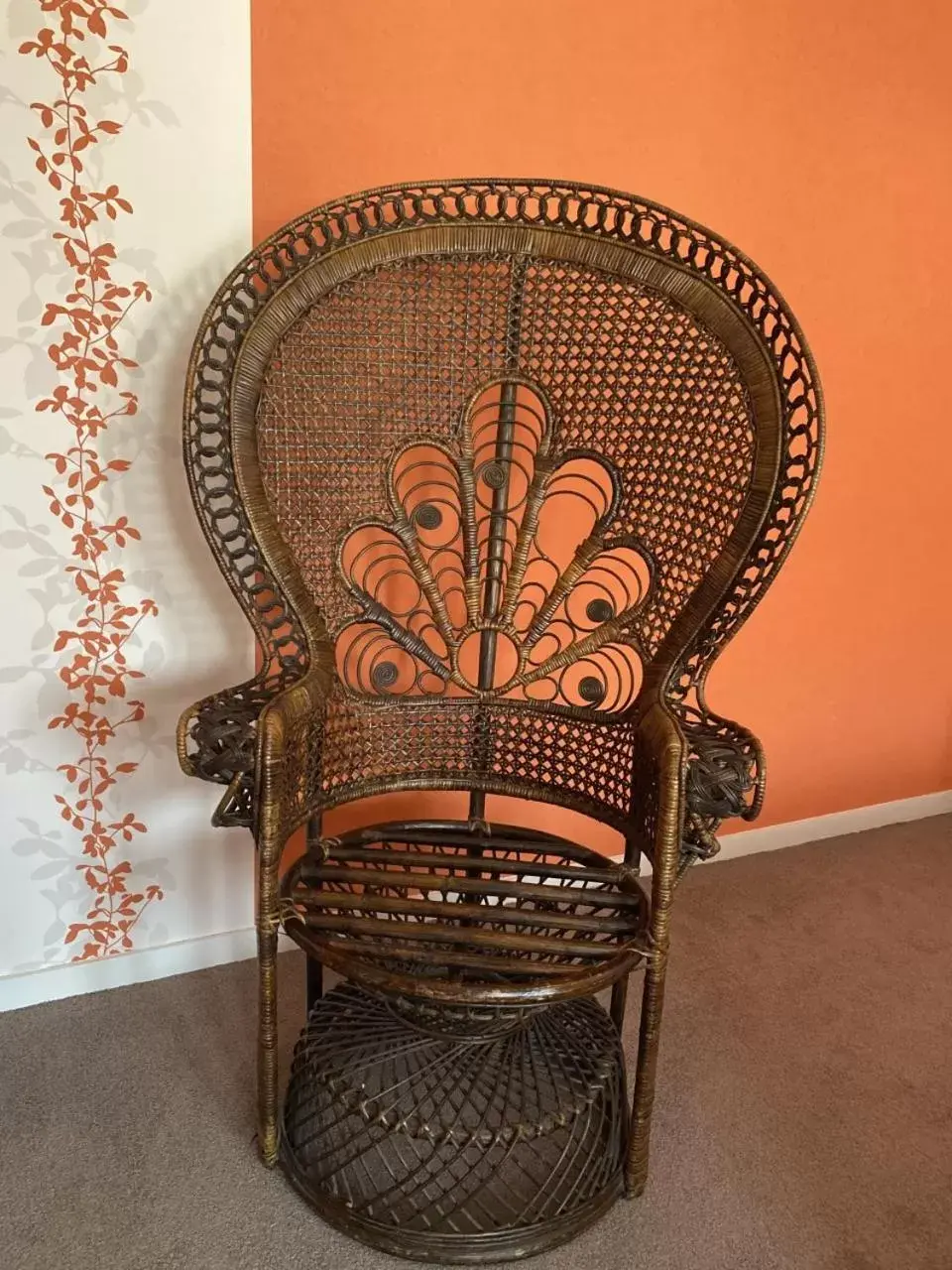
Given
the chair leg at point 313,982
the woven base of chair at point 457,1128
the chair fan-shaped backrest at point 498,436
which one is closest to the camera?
the woven base of chair at point 457,1128

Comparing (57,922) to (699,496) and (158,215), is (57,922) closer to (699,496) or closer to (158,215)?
(158,215)

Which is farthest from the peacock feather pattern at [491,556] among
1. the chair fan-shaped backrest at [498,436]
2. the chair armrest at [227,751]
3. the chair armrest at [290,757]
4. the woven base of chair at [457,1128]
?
the woven base of chair at [457,1128]

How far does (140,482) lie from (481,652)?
1.95 ft

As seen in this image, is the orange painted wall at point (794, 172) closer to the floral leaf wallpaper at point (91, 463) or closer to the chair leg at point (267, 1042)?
the floral leaf wallpaper at point (91, 463)

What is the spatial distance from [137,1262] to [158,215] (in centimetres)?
142

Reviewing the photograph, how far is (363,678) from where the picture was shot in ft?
5.80

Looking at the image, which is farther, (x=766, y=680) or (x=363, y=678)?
(x=766, y=680)

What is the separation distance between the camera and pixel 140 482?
1560mm

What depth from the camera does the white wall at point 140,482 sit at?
1.41 m

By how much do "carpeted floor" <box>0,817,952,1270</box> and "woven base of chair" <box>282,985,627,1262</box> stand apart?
0.17 ft

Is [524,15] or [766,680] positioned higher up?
[524,15]

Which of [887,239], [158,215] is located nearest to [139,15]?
[158,215]

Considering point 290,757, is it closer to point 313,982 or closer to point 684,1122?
point 313,982

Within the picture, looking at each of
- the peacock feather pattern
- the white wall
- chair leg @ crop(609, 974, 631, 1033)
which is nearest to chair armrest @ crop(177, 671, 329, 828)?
the peacock feather pattern
